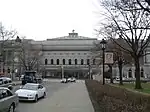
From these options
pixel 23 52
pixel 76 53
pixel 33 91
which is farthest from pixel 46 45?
pixel 33 91

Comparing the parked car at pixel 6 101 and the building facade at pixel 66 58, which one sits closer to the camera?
the parked car at pixel 6 101

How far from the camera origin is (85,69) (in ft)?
484

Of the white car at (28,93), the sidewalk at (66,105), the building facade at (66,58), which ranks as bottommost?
the sidewalk at (66,105)

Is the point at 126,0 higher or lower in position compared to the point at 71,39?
lower

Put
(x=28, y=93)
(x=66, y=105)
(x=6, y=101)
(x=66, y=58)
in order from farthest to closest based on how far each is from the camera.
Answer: (x=66, y=58)
(x=28, y=93)
(x=66, y=105)
(x=6, y=101)

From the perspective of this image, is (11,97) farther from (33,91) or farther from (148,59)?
(148,59)

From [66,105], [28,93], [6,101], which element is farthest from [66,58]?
[6,101]

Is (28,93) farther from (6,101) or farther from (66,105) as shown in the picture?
(6,101)

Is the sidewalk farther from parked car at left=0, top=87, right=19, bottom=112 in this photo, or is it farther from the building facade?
the building facade

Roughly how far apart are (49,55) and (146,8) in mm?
136202

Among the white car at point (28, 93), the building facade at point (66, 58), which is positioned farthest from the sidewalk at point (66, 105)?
the building facade at point (66, 58)

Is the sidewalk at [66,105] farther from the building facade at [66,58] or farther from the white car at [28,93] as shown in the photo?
the building facade at [66,58]

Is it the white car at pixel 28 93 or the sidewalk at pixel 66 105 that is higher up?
the white car at pixel 28 93

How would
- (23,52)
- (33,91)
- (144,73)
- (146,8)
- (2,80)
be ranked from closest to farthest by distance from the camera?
(146,8)
(33,91)
(2,80)
(23,52)
(144,73)
